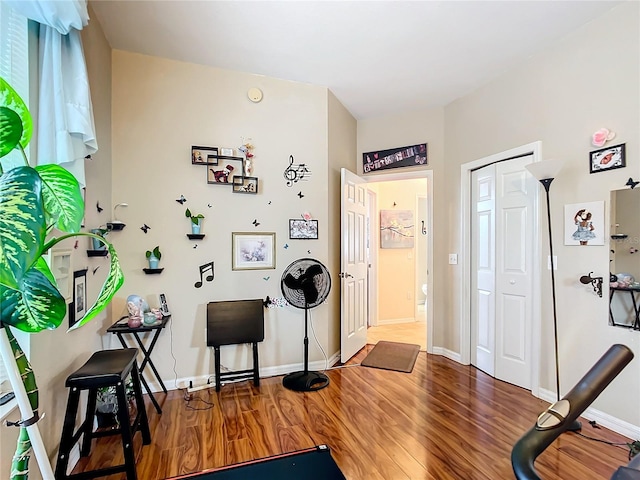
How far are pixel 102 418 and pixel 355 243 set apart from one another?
8.78 ft

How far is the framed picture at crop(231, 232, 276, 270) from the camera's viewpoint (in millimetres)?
3006

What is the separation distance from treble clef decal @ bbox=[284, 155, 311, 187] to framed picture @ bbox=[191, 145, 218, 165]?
2.19 ft

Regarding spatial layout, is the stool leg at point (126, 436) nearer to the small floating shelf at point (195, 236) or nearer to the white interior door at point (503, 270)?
the small floating shelf at point (195, 236)

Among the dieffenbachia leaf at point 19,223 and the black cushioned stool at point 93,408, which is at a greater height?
the dieffenbachia leaf at point 19,223

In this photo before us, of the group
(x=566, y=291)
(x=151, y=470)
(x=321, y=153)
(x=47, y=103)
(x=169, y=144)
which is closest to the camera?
(x=47, y=103)

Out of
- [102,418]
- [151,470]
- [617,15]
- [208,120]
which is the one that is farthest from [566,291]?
[102,418]

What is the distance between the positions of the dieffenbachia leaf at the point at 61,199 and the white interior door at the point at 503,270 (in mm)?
3136

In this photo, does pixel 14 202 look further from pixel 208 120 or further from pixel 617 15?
pixel 617 15

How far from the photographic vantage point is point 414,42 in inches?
102

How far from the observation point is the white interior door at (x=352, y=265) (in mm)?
3410

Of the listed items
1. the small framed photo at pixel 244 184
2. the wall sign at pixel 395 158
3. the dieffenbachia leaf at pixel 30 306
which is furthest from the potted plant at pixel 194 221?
the wall sign at pixel 395 158

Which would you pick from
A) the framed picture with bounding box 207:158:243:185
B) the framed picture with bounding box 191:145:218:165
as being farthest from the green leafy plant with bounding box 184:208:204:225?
the framed picture with bounding box 191:145:218:165

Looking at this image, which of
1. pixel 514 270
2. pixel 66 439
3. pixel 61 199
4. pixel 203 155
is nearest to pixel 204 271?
pixel 203 155

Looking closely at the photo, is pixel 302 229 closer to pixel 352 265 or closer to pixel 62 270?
pixel 352 265
